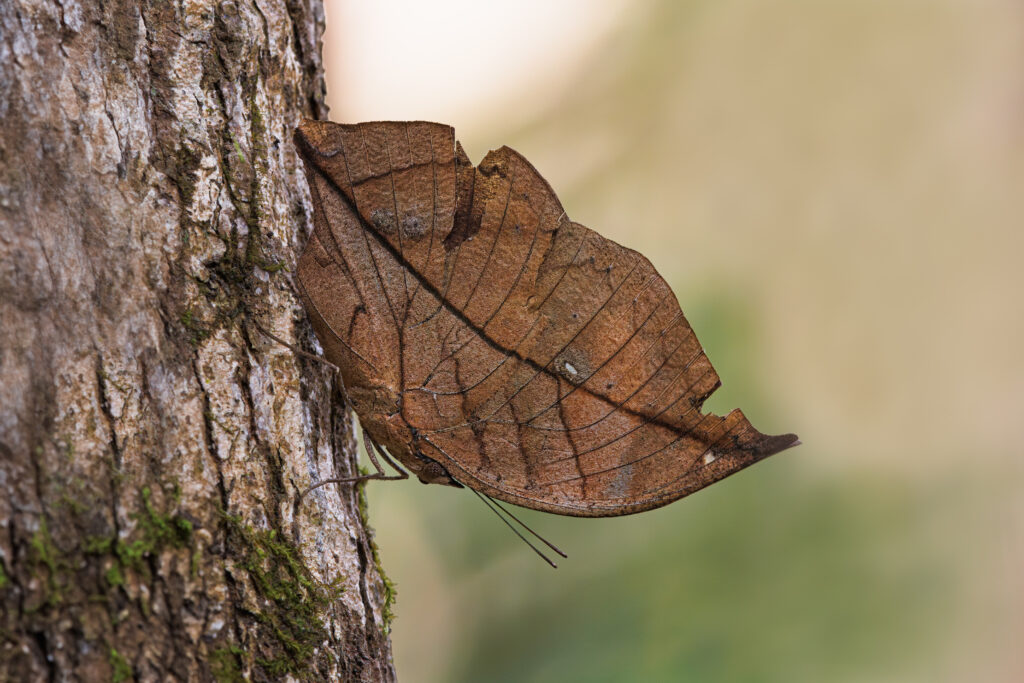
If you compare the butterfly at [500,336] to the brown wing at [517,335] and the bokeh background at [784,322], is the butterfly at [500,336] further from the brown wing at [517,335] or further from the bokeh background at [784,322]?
the bokeh background at [784,322]

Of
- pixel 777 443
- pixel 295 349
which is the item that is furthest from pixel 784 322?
pixel 295 349

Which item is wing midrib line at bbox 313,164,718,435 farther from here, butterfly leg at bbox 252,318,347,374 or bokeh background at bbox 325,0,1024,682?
bokeh background at bbox 325,0,1024,682

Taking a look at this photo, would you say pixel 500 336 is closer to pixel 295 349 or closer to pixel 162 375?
pixel 295 349

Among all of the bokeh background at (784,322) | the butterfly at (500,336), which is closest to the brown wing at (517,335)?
the butterfly at (500,336)

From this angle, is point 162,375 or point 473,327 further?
point 473,327

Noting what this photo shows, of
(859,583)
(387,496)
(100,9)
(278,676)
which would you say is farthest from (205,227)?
(859,583)

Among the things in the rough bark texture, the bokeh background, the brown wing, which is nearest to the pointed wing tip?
the brown wing
